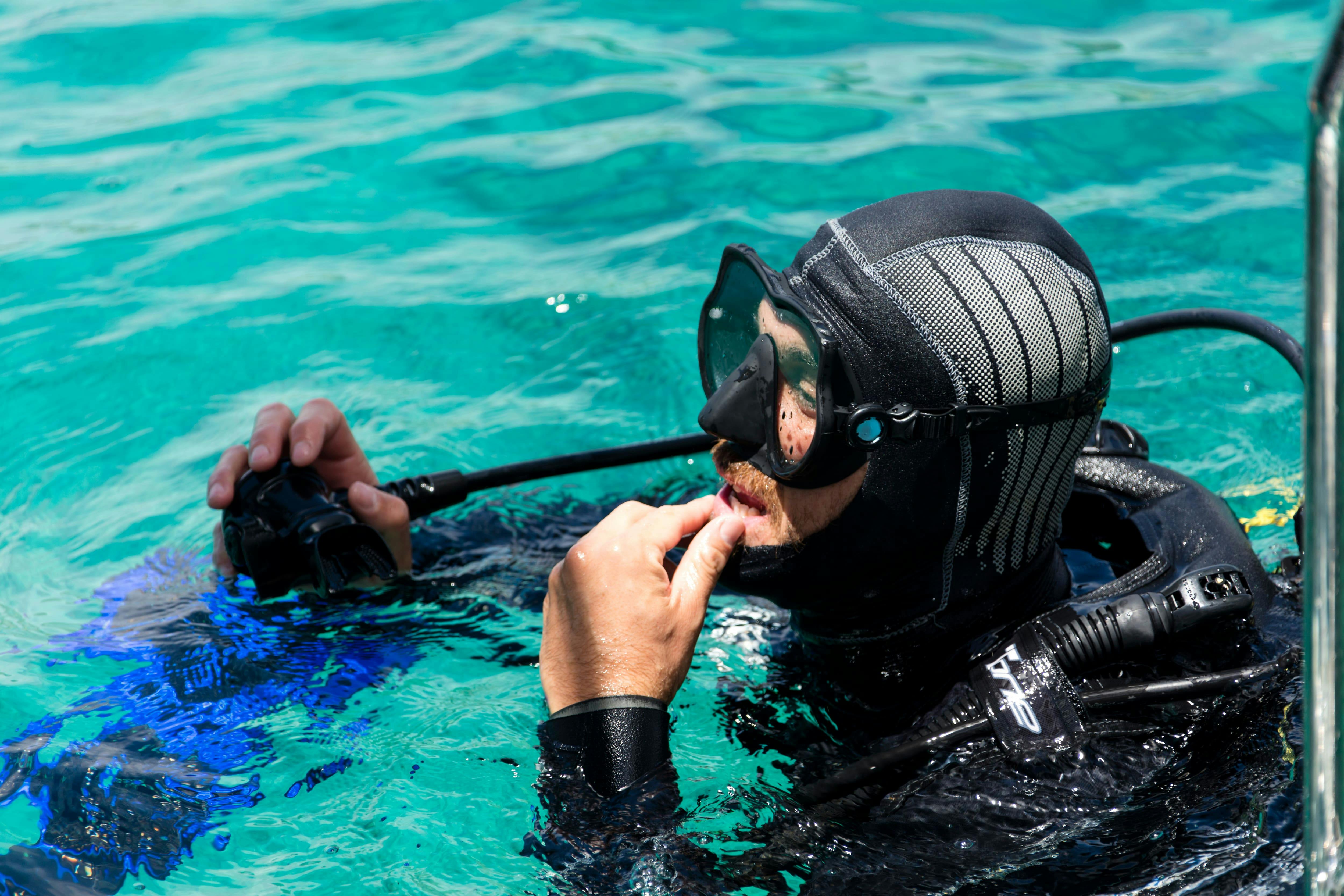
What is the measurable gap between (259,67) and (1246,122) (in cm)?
581

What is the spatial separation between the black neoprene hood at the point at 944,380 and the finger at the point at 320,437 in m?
1.18

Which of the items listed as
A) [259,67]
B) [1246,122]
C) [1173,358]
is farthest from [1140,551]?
[259,67]

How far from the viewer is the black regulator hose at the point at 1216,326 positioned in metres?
2.68

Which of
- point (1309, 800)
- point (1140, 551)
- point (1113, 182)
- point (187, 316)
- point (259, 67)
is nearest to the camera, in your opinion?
point (1309, 800)

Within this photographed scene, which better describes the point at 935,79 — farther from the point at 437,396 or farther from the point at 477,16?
the point at 437,396

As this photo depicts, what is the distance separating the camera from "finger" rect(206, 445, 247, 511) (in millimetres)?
2809

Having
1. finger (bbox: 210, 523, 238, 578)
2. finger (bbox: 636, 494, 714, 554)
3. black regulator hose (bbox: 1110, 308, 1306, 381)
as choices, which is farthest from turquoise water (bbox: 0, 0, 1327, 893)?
black regulator hose (bbox: 1110, 308, 1306, 381)

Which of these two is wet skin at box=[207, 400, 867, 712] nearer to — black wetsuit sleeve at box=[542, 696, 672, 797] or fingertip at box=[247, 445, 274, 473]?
black wetsuit sleeve at box=[542, 696, 672, 797]

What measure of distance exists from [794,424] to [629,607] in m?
0.46

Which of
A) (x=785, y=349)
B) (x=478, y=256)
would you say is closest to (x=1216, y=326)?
(x=785, y=349)

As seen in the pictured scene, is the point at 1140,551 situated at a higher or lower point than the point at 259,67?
lower

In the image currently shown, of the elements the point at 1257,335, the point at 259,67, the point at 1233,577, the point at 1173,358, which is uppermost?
the point at 259,67

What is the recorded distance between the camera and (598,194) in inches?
244

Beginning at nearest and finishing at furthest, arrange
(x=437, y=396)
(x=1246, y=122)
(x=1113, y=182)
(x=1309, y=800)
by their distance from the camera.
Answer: (x=1309, y=800), (x=437, y=396), (x=1113, y=182), (x=1246, y=122)
